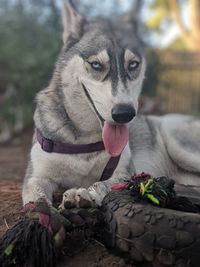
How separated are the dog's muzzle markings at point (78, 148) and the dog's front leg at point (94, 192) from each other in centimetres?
5

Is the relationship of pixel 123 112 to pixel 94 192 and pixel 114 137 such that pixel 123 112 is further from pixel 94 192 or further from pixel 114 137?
pixel 94 192

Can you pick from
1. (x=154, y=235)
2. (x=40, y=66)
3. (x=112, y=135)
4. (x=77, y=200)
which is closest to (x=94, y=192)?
(x=77, y=200)

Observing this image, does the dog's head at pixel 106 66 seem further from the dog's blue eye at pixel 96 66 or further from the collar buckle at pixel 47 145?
the collar buckle at pixel 47 145

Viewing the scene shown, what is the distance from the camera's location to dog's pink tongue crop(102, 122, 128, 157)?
290 centimetres

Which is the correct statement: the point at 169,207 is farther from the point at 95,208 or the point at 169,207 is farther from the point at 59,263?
the point at 59,263

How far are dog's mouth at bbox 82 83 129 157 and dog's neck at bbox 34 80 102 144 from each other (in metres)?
0.14

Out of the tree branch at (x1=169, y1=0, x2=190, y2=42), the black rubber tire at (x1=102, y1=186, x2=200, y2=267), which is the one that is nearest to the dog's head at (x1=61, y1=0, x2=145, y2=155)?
the black rubber tire at (x1=102, y1=186, x2=200, y2=267)

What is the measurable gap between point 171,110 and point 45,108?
940 centimetres

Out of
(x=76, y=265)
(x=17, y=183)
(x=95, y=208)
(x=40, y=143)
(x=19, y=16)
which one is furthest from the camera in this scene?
(x=19, y=16)

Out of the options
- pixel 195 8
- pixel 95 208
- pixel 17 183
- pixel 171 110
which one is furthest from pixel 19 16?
pixel 95 208

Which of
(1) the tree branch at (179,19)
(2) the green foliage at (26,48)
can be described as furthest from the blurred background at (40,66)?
(1) the tree branch at (179,19)

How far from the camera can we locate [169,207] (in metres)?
2.35

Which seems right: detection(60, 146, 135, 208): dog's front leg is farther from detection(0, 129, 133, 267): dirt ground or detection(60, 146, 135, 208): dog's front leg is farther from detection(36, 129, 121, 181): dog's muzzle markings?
detection(0, 129, 133, 267): dirt ground

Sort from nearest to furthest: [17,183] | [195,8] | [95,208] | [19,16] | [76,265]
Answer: [76,265] → [95,208] → [17,183] → [19,16] → [195,8]
